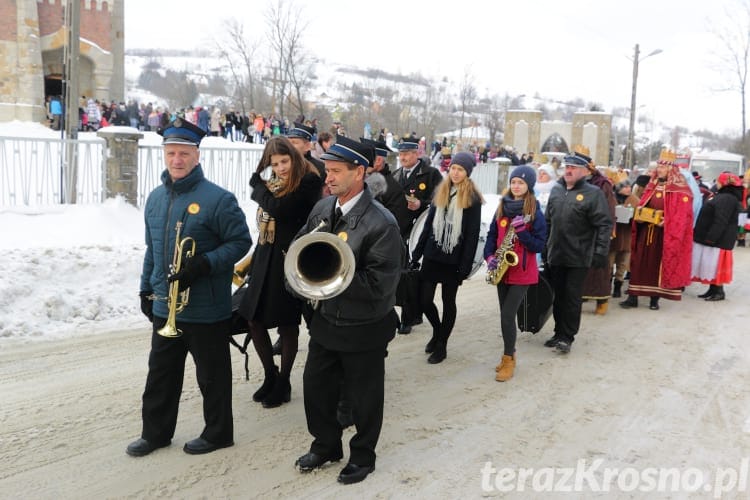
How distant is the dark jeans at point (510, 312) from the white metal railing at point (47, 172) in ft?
24.7

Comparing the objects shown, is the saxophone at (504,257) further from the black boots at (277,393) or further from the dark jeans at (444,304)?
the black boots at (277,393)

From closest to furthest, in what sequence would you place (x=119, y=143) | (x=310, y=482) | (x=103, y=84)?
(x=310, y=482) < (x=119, y=143) < (x=103, y=84)

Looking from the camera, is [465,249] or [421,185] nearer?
[465,249]

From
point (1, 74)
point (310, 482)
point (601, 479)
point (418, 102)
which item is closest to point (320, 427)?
point (310, 482)

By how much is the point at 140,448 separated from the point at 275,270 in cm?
151

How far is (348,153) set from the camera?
3904 mm

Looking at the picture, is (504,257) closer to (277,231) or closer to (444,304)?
(444,304)

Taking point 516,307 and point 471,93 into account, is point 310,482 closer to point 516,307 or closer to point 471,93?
point 516,307

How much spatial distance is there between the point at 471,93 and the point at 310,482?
40.0 m

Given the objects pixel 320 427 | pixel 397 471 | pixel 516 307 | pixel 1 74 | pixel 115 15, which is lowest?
pixel 397 471

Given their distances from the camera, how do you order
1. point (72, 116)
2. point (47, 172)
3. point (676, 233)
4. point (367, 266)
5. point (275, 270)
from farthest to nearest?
point (72, 116), point (47, 172), point (676, 233), point (275, 270), point (367, 266)

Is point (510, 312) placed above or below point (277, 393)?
above

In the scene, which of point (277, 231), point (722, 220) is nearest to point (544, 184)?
point (722, 220)

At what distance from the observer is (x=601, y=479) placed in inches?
164
